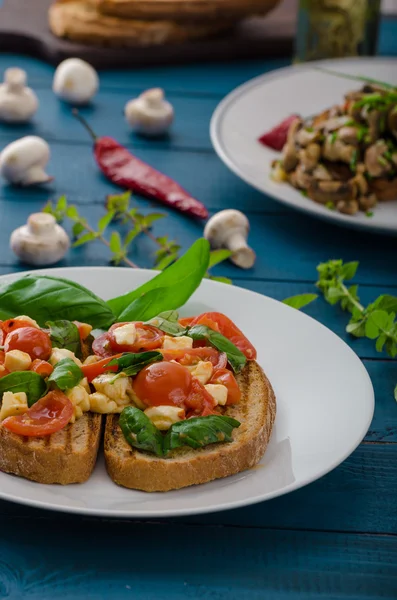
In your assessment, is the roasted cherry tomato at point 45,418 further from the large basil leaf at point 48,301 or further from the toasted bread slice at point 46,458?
the large basil leaf at point 48,301

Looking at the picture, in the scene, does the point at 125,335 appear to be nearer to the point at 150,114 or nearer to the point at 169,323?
the point at 169,323

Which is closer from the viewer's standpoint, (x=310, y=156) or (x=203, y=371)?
(x=203, y=371)

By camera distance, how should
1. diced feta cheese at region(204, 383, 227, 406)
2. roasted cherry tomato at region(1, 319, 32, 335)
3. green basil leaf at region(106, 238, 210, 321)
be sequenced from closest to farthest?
diced feta cheese at region(204, 383, 227, 406) → roasted cherry tomato at region(1, 319, 32, 335) → green basil leaf at region(106, 238, 210, 321)

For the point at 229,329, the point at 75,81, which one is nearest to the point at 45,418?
the point at 229,329

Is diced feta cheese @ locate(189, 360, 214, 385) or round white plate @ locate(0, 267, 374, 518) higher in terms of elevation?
diced feta cheese @ locate(189, 360, 214, 385)

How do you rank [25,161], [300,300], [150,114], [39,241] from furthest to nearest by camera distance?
1. [150,114]
2. [25,161]
3. [39,241]
4. [300,300]

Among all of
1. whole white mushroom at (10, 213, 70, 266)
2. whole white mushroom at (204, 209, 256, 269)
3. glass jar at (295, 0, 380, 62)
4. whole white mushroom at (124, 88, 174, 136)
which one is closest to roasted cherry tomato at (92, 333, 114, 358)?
whole white mushroom at (10, 213, 70, 266)

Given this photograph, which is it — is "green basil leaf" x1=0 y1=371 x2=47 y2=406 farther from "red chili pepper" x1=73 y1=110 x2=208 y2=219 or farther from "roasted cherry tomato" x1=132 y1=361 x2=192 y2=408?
"red chili pepper" x1=73 y1=110 x2=208 y2=219
